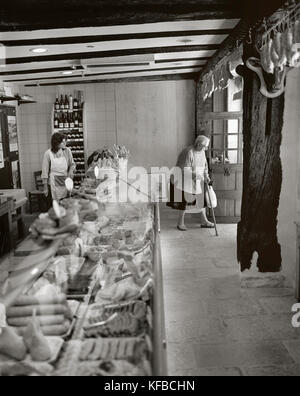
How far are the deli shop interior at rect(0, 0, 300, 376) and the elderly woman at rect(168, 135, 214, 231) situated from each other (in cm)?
3

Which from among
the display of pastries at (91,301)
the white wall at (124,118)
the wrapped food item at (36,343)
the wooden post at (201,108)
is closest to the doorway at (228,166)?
the wooden post at (201,108)

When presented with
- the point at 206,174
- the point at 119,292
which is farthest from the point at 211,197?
the point at 119,292

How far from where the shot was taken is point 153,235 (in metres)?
4.39

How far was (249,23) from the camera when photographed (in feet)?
15.7

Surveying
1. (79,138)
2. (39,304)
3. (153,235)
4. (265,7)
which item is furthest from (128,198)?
(79,138)

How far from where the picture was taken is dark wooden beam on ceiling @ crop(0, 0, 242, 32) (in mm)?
4043

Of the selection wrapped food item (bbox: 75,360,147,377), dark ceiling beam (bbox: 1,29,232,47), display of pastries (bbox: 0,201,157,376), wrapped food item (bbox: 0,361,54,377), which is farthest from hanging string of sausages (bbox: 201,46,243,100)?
wrapped food item (bbox: 0,361,54,377)

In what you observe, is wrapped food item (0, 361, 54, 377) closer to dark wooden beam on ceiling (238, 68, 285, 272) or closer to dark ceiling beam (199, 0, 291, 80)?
dark ceiling beam (199, 0, 291, 80)

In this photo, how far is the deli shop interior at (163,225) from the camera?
8.59 ft

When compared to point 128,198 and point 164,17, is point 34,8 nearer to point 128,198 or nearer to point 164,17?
point 164,17

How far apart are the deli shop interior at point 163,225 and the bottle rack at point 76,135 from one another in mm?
858

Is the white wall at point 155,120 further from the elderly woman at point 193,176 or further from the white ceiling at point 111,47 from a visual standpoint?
the elderly woman at point 193,176

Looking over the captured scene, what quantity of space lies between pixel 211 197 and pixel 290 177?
325cm

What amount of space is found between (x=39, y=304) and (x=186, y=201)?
623 centimetres
